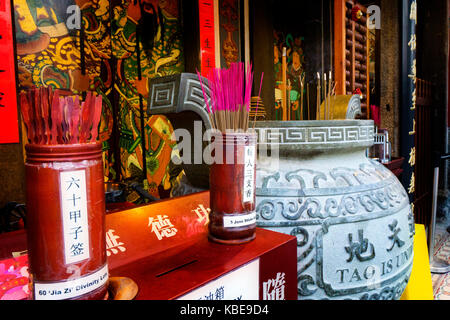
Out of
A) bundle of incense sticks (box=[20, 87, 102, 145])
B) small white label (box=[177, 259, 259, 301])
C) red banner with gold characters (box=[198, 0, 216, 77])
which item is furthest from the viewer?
red banner with gold characters (box=[198, 0, 216, 77])

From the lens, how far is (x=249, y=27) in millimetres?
3490

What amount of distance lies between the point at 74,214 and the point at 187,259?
1.03 feet

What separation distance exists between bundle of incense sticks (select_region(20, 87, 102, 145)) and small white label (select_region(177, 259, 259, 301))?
353mm

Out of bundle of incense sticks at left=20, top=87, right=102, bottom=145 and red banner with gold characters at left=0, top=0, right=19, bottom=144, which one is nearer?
bundle of incense sticks at left=20, top=87, right=102, bottom=145

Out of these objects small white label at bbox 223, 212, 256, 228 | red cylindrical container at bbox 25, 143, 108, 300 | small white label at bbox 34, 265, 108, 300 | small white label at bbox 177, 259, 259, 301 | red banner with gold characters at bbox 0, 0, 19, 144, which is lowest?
small white label at bbox 177, 259, 259, 301

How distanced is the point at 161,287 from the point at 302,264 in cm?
55

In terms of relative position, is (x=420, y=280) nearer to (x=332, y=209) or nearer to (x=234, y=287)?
(x=332, y=209)

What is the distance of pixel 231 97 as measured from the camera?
85 cm

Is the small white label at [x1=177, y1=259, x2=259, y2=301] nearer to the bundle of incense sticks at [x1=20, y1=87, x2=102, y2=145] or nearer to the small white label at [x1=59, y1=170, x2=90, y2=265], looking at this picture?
the small white label at [x1=59, y1=170, x2=90, y2=265]

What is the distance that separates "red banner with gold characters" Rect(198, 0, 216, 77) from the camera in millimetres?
2932

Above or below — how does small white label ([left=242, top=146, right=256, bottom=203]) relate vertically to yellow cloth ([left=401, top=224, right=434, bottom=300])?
above

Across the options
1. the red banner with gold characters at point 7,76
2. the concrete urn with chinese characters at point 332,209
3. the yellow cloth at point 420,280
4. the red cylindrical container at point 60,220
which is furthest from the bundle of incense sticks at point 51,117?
the red banner with gold characters at point 7,76

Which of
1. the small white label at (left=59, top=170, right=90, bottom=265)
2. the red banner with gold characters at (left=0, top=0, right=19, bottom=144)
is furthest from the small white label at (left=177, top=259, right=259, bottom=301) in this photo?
the red banner with gold characters at (left=0, top=0, right=19, bottom=144)

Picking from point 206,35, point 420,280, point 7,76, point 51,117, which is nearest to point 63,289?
point 51,117
